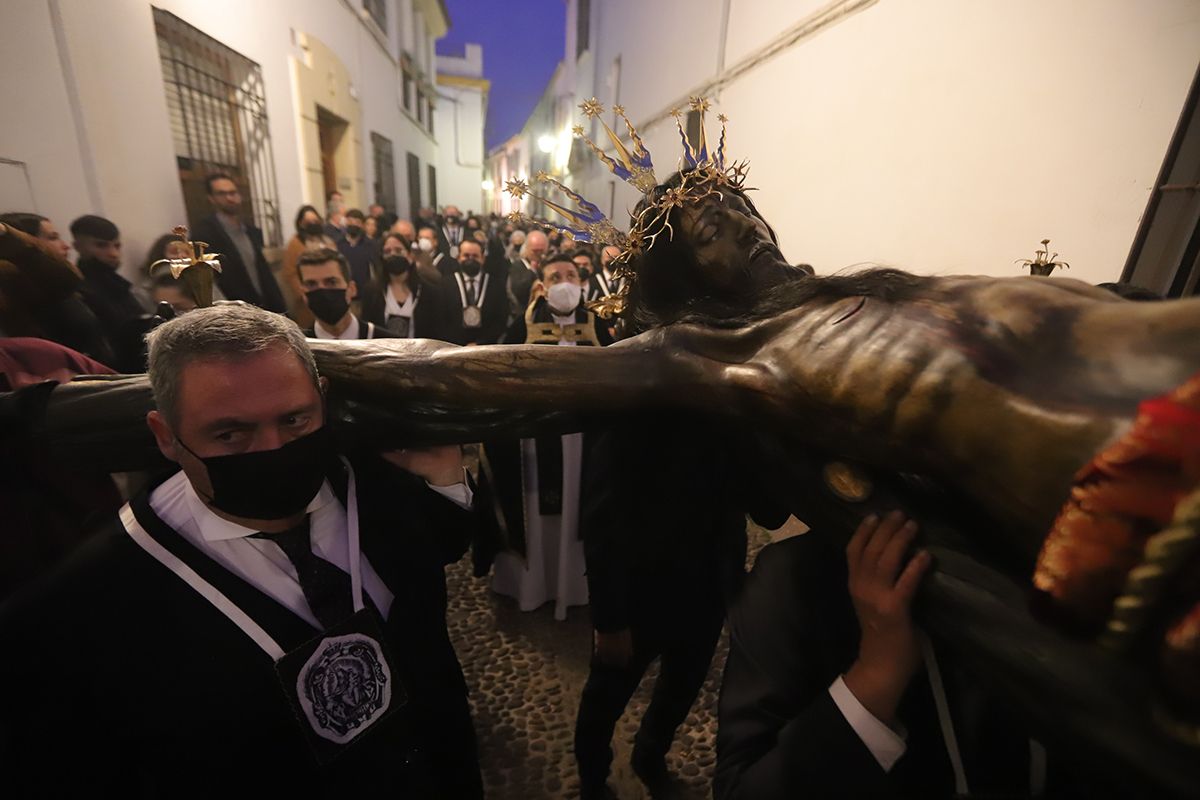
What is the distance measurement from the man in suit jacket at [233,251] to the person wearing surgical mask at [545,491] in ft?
7.73

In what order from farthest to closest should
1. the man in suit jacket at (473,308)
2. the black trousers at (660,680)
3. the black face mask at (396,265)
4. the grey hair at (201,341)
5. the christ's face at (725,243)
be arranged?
1. the man in suit jacket at (473,308)
2. the black face mask at (396,265)
3. the black trousers at (660,680)
4. the christ's face at (725,243)
5. the grey hair at (201,341)

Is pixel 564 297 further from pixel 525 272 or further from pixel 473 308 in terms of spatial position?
pixel 525 272

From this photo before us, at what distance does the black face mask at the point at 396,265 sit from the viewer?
14.4 feet

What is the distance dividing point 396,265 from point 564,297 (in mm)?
2161

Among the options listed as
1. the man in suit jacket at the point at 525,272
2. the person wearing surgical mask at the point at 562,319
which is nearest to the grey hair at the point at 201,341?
the person wearing surgical mask at the point at 562,319

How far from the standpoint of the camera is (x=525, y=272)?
6.03 m

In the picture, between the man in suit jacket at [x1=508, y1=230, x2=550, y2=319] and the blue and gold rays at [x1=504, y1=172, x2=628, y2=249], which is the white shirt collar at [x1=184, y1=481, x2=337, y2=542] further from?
the man in suit jacket at [x1=508, y1=230, x2=550, y2=319]

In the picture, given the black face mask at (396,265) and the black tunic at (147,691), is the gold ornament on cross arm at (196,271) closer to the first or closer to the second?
the black tunic at (147,691)

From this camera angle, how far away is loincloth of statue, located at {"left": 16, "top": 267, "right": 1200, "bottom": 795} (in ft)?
1.77

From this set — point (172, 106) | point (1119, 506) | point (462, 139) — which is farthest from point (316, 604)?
point (462, 139)

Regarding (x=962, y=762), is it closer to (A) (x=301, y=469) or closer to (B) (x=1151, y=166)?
(A) (x=301, y=469)

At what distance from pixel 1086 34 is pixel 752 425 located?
115 inches

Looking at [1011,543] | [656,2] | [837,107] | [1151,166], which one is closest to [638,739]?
[1011,543]

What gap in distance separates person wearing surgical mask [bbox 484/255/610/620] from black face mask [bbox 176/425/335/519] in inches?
66.4
